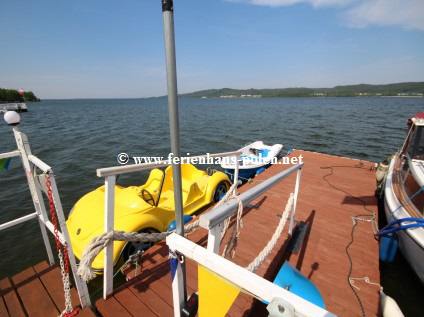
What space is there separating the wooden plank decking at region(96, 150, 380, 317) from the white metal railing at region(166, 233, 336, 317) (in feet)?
5.91

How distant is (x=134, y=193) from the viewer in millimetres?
4133

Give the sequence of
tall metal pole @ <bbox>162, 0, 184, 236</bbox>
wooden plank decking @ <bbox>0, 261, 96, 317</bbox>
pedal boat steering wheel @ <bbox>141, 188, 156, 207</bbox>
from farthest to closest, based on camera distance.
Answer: pedal boat steering wheel @ <bbox>141, 188, 156, 207</bbox> < wooden plank decking @ <bbox>0, 261, 96, 317</bbox> < tall metal pole @ <bbox>162, 0, 184, 236</bbox>

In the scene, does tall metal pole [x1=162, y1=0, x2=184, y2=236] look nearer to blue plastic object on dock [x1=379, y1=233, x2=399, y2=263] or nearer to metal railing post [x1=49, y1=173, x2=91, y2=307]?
metal railing post [x1=49, y1=173, x2=91, y2=307]

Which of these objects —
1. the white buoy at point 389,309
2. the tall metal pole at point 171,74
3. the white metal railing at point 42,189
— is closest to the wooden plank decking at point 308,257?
the white buoy at point 389,309

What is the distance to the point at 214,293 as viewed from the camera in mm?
1093

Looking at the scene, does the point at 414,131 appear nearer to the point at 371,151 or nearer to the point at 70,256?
the point at 70,256

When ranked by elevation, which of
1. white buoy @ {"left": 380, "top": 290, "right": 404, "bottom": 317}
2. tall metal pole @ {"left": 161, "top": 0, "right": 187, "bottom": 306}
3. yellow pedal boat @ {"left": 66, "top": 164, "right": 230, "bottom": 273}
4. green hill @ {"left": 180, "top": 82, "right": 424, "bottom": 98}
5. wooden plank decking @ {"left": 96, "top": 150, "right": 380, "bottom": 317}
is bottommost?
white buoy @ {"left": 380, "top": 290, "right": 404, "bottom": 317}

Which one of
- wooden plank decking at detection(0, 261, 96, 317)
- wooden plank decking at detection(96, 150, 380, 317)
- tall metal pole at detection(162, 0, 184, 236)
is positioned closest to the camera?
tall metal pole at detection(162, 0, 184, 236)

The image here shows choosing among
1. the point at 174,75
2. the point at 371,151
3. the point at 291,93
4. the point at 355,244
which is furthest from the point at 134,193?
the point at 291,93

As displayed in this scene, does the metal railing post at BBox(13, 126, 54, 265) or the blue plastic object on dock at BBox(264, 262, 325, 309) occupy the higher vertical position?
the metal railing post at BBox(13, 126, 54, 265)

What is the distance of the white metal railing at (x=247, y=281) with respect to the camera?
752mm

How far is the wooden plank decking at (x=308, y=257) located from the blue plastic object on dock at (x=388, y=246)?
16 cm

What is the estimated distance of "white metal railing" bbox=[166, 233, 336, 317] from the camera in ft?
2.47

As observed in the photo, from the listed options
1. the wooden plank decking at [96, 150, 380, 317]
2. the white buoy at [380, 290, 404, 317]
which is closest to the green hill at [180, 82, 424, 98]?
the wooden plank decking at [96, 150, 380, 317]
